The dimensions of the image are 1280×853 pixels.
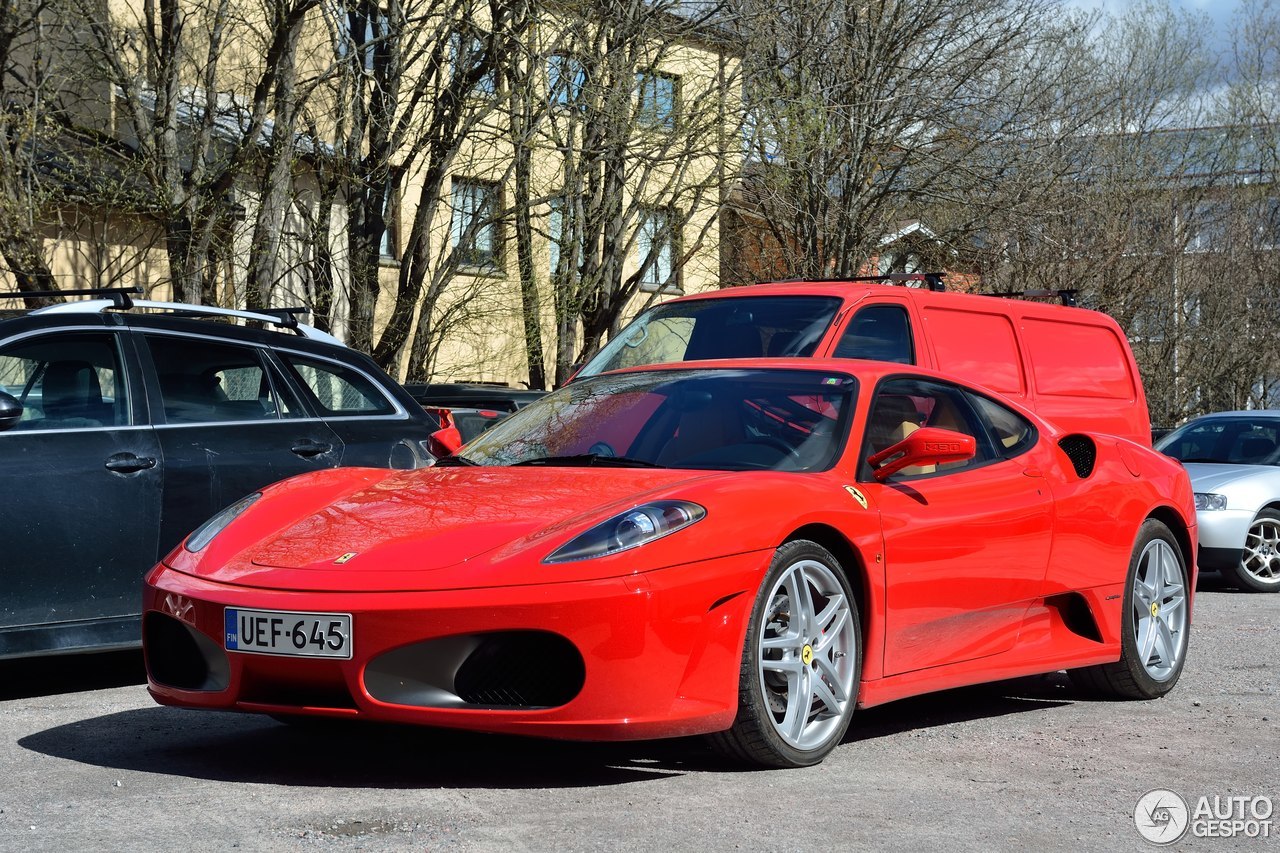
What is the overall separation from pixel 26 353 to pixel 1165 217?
27.8 meters

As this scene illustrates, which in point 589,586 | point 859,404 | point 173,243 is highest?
point 173,243

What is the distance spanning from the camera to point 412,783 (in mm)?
4734

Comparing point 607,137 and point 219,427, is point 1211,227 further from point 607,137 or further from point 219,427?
point 219,427

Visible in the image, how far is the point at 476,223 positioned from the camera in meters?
16.9

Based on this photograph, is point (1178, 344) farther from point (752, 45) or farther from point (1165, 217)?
point (752, 45)

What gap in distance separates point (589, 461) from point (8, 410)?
2350mm

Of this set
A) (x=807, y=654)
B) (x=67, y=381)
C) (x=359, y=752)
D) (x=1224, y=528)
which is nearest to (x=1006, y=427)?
(x=807, y=654)

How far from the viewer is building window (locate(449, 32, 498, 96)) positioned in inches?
613

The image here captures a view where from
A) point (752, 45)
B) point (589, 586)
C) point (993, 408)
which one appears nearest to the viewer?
point (589, 586)

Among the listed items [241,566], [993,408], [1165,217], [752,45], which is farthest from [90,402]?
[1165,217]

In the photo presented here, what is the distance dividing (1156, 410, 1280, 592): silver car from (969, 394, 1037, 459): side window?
7.39 metres

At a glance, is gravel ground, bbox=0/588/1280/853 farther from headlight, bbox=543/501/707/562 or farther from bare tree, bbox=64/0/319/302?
bare tree, bbox=64/0/319/302

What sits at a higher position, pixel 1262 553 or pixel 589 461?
pixel 589 461

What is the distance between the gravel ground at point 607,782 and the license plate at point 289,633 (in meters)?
0.40
